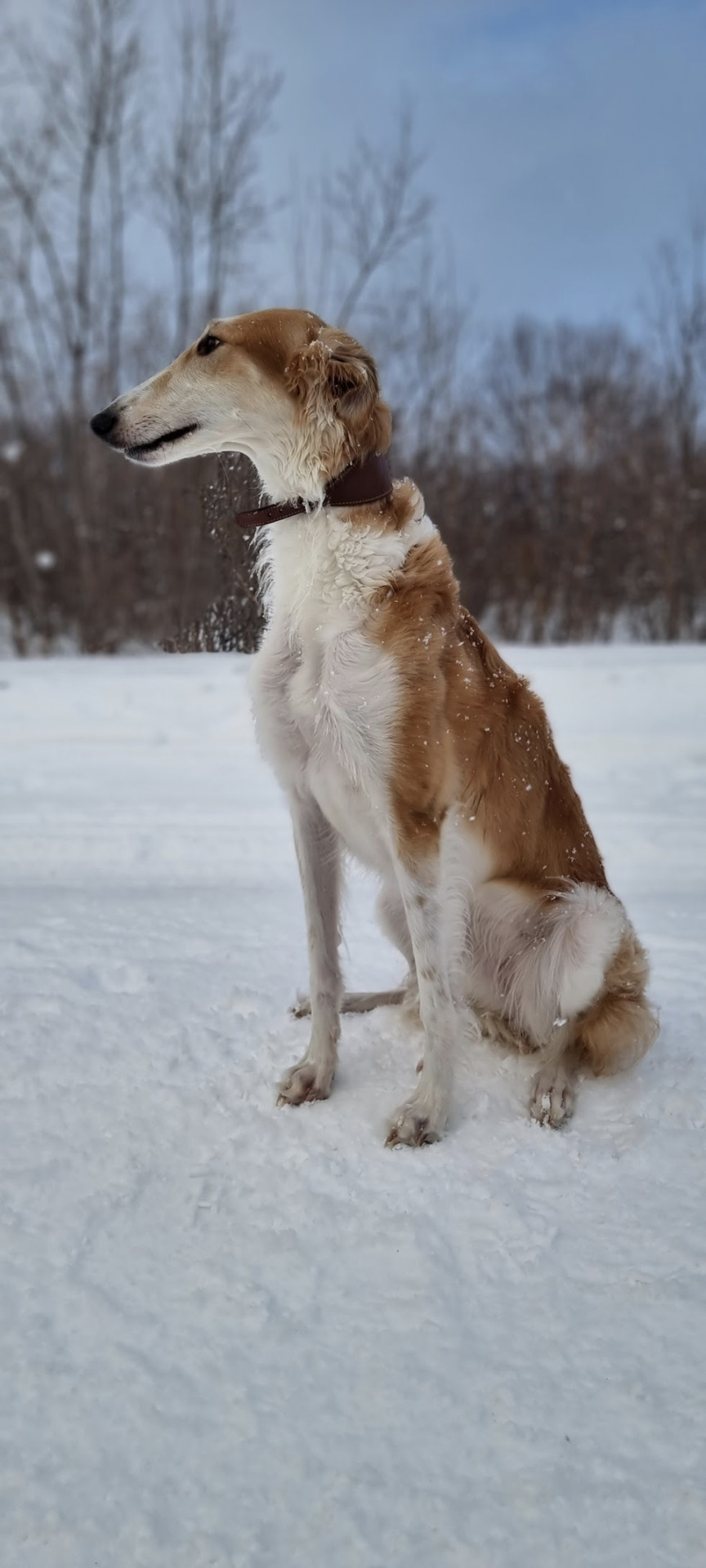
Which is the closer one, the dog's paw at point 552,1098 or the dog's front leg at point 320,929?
the dog's paw at point 552,1098

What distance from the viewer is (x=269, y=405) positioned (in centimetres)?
214

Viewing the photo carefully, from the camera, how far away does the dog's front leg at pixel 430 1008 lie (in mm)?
2051

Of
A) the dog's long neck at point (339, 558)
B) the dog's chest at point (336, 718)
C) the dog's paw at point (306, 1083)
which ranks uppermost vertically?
the dog's long neck at point (339, 558)

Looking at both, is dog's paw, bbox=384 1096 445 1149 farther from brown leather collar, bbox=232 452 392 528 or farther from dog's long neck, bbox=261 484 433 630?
brown leather collar, bbox=232 452 392 528

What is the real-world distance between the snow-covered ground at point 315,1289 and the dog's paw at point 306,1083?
0.03 metres

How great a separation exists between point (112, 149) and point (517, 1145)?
13.7 m

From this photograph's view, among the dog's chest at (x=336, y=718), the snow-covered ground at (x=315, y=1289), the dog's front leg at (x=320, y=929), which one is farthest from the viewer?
the dog's front leg at (x=320, y=929)

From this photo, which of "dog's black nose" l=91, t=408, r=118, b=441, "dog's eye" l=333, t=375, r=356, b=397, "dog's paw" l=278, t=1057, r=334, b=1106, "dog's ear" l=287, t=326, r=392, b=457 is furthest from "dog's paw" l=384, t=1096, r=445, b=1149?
"dog's black nose" l=91, t=408, r=118, b=441

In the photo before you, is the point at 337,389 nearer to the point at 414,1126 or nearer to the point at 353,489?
the point at 353,489

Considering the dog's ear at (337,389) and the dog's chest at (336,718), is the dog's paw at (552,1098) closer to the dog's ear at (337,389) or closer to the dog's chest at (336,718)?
the dog's chest at (336,718)

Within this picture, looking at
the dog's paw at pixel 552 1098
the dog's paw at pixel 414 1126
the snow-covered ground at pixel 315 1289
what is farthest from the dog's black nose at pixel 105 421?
the dog's paw at pixel 552 1098

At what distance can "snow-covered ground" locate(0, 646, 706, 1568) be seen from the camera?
120 centimetres

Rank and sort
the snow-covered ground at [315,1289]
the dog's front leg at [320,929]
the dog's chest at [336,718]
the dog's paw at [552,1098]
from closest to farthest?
1. the snow-covered ground at [315,1289]
2. the dog's chest at [336,718]
3. the dog's paw at [552,1098]
4. the dog's front leg at [320,929]

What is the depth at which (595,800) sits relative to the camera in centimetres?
546
